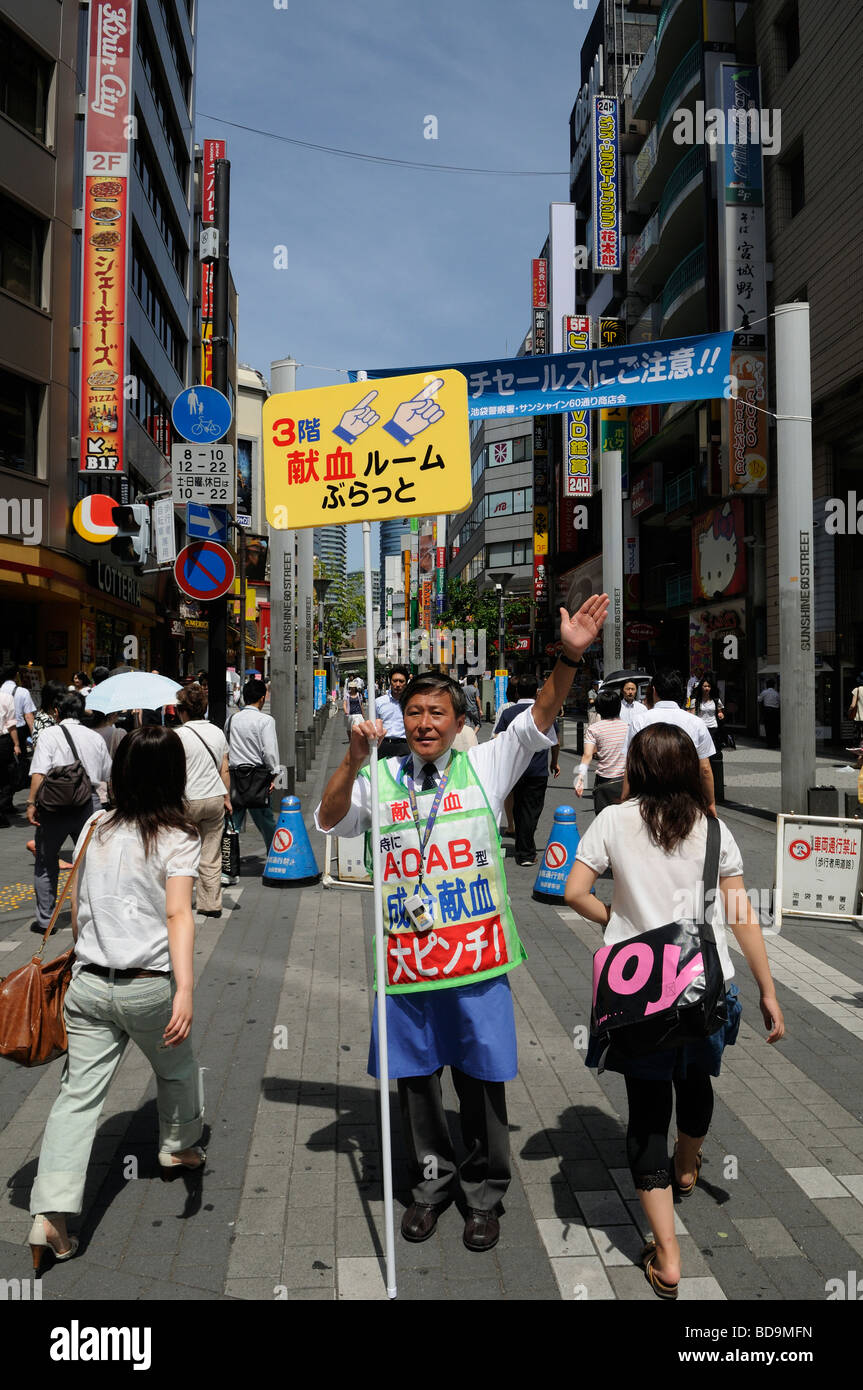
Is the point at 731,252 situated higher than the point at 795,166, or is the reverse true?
the point at 795,166

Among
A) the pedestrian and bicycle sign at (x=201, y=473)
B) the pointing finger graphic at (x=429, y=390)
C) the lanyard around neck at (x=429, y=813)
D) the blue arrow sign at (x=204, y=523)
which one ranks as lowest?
the lanyard around neck at (x=429, y=813)

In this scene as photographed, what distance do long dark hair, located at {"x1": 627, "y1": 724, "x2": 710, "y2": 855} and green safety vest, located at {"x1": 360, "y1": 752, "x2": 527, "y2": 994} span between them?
546 mm

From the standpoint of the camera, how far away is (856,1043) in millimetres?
5355

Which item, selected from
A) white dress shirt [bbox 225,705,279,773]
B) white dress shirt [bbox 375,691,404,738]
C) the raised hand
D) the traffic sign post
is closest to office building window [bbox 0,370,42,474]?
white dress shirt [bbox 375,691,404,738]

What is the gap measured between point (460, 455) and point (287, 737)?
41.7 feet

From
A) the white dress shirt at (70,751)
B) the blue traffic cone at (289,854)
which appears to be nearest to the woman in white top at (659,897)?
the white dress shirt at (70,751)

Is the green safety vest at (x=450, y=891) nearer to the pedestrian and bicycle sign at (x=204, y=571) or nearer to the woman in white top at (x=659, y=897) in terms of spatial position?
the woman in white top at (x=659, y=897)

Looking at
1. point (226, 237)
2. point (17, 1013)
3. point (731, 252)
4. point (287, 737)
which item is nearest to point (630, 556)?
point (731, 252)

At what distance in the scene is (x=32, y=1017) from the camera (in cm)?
339

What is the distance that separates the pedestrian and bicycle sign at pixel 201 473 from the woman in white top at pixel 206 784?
2.06m

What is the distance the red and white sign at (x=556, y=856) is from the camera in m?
8.64

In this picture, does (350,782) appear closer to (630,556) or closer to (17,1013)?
(17,1013)

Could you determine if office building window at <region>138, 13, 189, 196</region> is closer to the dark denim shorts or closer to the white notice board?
the white notice board

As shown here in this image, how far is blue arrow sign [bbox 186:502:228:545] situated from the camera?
30.2ft
